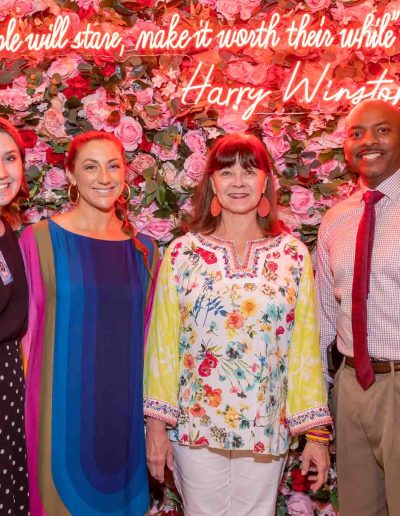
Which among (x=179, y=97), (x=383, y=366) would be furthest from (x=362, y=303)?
(x=179, y=97)

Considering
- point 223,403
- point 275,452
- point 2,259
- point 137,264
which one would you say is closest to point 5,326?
point 2,259

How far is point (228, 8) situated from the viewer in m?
3.08

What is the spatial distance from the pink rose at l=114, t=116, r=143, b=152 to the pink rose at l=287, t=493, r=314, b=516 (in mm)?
1812

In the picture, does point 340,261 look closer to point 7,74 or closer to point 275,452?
point 275,452

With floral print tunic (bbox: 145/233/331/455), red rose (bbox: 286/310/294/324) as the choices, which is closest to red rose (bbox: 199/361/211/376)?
floral print tunic (bbox: 145/233/331/455)

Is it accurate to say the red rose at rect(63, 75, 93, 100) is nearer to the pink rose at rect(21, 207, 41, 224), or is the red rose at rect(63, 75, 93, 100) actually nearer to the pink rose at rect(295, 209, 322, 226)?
the pink rose at rect(21, 207, 41, 224)

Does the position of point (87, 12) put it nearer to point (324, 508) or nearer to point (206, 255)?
point (206, 255)

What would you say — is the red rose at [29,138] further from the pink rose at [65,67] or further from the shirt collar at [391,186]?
the shirt collar at [391,186]

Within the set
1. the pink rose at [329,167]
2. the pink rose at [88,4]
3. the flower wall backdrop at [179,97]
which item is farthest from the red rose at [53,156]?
the pink rose at [329,167]

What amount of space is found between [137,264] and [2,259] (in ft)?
1.83

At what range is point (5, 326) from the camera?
2.25 metres

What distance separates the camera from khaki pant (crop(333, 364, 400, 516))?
8.18 ft

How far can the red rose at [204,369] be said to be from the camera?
2.36 m

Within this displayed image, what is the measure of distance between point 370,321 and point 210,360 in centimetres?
66
